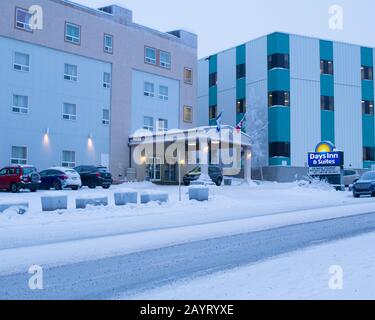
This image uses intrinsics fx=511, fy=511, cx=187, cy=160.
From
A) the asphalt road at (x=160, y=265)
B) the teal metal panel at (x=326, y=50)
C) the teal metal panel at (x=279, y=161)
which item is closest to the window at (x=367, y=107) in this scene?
the teal metal panel at (x=326, y=50)

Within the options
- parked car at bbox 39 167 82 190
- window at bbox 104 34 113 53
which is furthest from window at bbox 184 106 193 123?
parked car at bbox 39 167 82 190

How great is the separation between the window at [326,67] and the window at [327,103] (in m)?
2.86

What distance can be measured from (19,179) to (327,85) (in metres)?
37.3

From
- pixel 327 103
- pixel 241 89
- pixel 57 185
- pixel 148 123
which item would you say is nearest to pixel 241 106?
pixel 241 89

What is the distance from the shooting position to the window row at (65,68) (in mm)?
36219

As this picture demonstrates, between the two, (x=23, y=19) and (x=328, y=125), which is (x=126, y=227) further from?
(x=328, y=125)

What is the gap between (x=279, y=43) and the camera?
5328cm

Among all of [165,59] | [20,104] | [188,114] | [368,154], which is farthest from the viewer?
[368,154]

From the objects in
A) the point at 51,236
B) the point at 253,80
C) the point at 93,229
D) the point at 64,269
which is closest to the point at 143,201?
the point at 93,229

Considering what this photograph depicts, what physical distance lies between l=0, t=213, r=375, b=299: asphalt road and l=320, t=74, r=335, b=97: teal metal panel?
142 ft

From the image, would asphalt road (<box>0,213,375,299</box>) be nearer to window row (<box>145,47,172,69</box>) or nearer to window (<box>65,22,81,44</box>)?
window (<box>65,22,81,44</box>)

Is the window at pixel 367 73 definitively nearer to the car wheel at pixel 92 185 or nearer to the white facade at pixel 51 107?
the white facade at pixel 51 107
